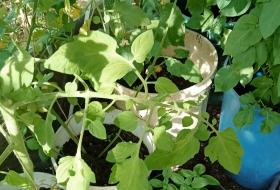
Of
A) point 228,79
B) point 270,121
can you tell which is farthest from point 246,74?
point 270,121

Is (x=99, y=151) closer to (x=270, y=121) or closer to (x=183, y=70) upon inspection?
(x=183, y=70)

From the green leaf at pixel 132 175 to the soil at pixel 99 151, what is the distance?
46 centimetres

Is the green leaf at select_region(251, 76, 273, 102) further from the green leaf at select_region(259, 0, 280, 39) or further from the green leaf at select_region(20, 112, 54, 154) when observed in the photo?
the green leaf at select_region(20, 112, 54, 154)

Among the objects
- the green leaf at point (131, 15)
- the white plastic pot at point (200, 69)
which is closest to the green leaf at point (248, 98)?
the white plastic pot at point (200, 69)

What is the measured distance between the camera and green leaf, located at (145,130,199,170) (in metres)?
0.97

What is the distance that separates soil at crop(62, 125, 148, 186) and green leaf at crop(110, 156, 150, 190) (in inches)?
18.2

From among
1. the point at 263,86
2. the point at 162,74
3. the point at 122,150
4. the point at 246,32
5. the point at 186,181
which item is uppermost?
the point at 246,32

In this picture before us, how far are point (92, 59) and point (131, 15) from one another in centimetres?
31

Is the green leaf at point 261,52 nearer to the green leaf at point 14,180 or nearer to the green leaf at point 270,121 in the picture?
the green leaf at point 270,121

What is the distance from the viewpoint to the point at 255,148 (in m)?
1.45

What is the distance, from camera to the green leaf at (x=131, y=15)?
1.13m

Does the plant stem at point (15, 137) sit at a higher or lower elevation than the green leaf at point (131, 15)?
lower

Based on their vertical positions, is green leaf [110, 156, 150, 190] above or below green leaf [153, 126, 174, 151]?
below

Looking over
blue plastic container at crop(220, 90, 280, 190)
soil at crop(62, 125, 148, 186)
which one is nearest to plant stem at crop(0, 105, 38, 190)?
soil at crop(62, 125, 148, 186)
